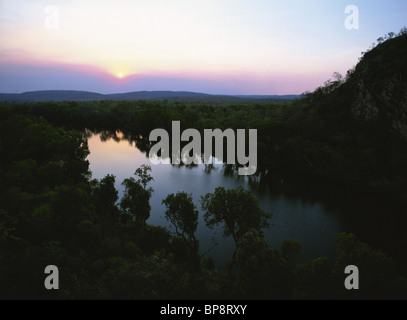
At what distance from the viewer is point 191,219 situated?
79.0 feet

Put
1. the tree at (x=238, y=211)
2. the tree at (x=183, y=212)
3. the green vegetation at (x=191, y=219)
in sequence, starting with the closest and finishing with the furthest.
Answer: the green vegetation at (x=191, y=219) < the tree at (x=238, y=211) < the tree at (x=183, y=212)

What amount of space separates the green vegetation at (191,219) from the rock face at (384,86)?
244 millimetres

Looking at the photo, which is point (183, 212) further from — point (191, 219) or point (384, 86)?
point (384, 86)

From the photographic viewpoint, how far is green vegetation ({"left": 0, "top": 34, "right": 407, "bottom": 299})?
14516mm

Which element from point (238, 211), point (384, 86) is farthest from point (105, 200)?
point (384, 86)

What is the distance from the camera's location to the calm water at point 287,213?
28.3 meters

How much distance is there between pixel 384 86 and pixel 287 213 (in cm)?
2759

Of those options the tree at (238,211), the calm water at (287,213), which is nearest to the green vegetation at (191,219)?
the tree at (238,211)

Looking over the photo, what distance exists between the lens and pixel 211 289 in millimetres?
14750

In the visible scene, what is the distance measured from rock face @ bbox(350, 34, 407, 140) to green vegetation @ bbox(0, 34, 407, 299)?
0.24 m

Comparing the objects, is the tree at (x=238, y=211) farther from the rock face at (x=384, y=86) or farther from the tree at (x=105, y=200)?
the rock face at (x=384, y=86)

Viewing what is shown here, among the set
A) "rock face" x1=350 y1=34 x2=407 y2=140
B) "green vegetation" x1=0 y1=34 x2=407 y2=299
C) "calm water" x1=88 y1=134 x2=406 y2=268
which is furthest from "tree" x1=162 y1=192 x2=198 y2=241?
"rock face" x1=350 y1=34 x2=407 y2=140

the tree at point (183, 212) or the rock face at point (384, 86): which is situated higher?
the rock face at point (384, 86)
